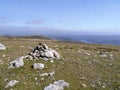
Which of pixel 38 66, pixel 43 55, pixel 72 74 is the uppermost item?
pixel 43 55

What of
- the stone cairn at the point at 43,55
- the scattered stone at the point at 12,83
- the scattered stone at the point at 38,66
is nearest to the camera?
the scattered stone at the point at 12,83

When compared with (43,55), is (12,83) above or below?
below

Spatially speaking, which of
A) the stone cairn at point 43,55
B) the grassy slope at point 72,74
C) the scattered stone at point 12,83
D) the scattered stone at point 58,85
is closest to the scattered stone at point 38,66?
the grassy slope at point 72,74

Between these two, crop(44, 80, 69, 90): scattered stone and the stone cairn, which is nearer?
crop(44, 80, 69, 90): scattered stone

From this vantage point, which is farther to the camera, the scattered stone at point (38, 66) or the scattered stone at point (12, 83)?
the scattered stone at point (38, 66)

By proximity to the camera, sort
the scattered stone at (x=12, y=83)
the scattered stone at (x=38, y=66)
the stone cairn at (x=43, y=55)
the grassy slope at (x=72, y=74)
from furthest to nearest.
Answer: the stone cairn at (x=43, y=55)
the scattered stone at (x=38, y=66)
the grassy slope at (x=72, y=74)
the scattered stone at (x=12, y=83)

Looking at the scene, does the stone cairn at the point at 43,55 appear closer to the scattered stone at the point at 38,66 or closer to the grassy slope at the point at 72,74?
the grassy slope at the point at 72,74

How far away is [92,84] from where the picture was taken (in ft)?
72.9

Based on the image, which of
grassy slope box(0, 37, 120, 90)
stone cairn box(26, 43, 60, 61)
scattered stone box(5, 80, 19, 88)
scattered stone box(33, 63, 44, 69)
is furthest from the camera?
stone cairn box(26, 43, 60, 61)

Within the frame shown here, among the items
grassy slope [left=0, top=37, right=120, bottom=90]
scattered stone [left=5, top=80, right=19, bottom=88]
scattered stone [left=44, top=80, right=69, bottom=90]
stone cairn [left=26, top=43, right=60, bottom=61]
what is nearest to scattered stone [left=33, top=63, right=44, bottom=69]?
grassy slope [left=0, top=37, right=120, bottom=90]

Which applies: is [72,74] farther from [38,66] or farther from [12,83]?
[12,83]

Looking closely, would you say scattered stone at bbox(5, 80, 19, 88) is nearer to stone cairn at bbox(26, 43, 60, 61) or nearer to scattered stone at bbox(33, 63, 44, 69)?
scattered stone at bbox(33, 63, 44, 69)

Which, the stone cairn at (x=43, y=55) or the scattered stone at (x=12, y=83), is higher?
the stone cairn at (x=43, y=55)

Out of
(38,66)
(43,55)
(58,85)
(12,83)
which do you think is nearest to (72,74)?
(58,85)
